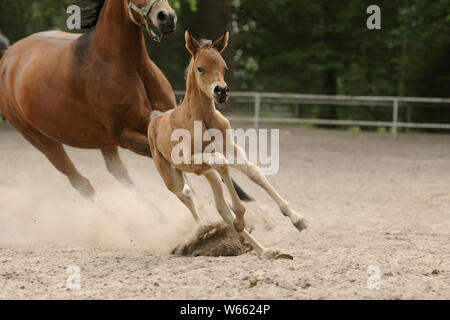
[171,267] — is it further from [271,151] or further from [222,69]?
[271,151]

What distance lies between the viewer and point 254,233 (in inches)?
205

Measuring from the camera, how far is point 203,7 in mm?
16703

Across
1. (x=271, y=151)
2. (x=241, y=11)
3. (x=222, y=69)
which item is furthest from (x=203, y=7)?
(x=222, y=69)

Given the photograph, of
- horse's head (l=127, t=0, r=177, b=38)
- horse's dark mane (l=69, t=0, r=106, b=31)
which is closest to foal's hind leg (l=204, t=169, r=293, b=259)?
horse's head (l=127, t=0, r=177, b=38)

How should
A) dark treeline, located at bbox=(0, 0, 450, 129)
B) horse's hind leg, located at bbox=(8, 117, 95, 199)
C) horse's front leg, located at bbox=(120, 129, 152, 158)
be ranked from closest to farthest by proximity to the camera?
horse's front leg, located at bbox=(120, 129, 152, 158) < horse's hind leg, located at bbox=(8, 117, 95, 199) < dark treeline, located at bbox=(0, 0, 450, 129)

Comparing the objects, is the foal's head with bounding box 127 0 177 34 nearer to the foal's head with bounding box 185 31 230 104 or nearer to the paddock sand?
the foal's head with bounding box 185 31 230 104

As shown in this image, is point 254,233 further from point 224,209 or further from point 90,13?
point 90,13

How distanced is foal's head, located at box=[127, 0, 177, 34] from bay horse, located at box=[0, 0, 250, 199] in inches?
0.6

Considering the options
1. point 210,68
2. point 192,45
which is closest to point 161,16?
point 192,45

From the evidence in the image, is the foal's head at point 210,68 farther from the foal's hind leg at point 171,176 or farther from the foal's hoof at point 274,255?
the foal's hoof at point 274,255

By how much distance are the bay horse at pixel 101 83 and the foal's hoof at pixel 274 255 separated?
1390 mm

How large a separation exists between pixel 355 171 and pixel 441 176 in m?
1.36

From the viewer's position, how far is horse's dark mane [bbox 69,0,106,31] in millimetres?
5082

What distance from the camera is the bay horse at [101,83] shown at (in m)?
4.66
